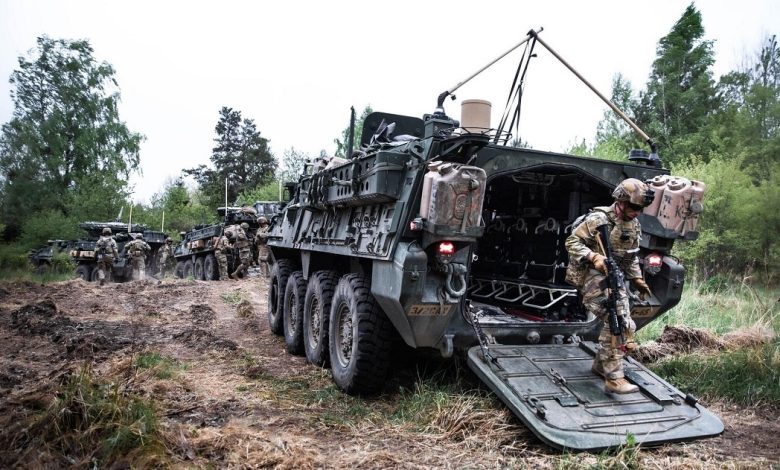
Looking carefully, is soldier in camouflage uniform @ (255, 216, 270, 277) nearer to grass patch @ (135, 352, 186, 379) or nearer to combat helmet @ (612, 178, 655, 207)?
grass patch @ (135, 352, 186, 379)

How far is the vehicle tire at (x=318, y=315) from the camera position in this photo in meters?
5.87

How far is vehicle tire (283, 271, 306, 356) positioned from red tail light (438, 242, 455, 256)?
3.05 meters

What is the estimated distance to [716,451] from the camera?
12.2 ft

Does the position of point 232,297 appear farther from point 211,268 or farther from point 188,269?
point 188,269

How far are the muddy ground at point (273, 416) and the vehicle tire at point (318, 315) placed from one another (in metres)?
0.20

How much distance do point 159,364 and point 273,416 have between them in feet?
5.74

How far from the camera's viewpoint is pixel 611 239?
4617 millimetres

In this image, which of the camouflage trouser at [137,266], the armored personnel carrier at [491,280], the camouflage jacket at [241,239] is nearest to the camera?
the armored personnel carrier at [491,280]

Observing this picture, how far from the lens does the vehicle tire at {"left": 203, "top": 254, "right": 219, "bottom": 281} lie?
16.3m

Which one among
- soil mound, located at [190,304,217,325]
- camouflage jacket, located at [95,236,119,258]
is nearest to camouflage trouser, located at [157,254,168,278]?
camouflage jacket, located at [95,236,119,258]

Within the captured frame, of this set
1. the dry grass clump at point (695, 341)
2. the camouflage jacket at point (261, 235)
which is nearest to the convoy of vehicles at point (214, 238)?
the camouflage jacket at point (261, 235)

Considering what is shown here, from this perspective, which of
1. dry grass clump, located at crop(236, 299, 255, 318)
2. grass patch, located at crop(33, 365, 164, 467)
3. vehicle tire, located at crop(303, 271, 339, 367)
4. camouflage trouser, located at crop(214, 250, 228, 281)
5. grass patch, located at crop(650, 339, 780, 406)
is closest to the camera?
grass patch, located at crop(33, 365, 164, 467)

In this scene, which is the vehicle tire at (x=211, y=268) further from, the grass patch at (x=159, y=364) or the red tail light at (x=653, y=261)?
the red tail light at (x=653, y=261)

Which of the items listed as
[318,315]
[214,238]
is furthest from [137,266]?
[318,315]
